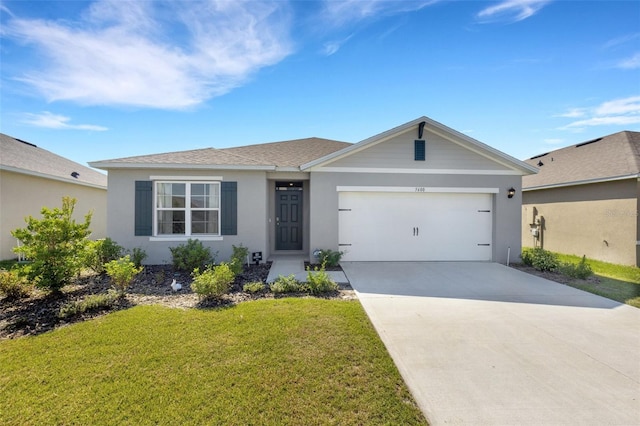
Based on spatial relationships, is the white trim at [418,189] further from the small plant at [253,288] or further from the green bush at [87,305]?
the green bush at [87,305]

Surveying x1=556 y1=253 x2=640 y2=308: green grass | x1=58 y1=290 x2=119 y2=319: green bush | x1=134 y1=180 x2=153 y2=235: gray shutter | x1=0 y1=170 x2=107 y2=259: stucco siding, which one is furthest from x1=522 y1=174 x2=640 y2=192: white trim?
x1=0 y1=170 x2=107 y2=259: stucco siding

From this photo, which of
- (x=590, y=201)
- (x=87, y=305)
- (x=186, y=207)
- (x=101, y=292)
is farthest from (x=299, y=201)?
(x=590, y=201)

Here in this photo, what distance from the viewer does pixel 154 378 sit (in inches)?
109

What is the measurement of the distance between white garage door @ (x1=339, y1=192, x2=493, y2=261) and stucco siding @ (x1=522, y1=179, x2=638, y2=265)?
4564 millimetres

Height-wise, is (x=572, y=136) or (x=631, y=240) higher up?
(x=572, y=136)

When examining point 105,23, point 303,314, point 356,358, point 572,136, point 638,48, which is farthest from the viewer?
point 572,136

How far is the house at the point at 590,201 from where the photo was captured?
8.71m

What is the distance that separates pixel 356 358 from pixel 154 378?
222 cm

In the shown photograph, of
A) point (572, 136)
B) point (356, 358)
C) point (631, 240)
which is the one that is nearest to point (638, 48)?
point (631, 240)

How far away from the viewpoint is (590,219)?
9789 mm

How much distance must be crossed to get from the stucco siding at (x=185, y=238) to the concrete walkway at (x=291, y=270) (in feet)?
2.15

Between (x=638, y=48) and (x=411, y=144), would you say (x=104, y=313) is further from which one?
(x=638, y=48)

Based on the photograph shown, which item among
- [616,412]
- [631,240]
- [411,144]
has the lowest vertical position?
[616,412]

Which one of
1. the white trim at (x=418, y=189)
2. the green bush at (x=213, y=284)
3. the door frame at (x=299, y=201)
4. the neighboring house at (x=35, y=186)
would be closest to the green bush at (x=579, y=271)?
the white trim at (x=418, y=189)
